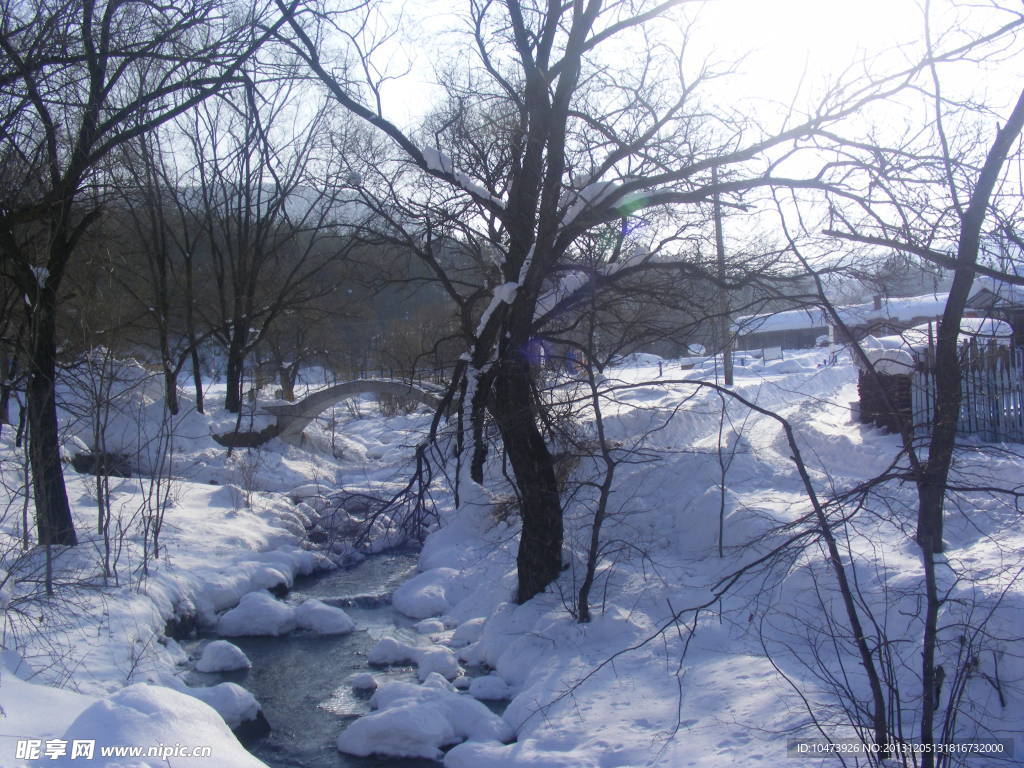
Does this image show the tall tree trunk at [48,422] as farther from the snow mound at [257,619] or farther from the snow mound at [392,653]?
the snow mound at [392,653]

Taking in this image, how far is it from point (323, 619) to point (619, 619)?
4.25m

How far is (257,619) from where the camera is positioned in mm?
10578

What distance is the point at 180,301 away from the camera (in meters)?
27.7

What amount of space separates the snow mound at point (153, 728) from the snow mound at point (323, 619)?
19.2ft

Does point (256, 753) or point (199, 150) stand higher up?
point (199, 150)

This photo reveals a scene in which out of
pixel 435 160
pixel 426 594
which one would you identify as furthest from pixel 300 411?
pixel 435 160

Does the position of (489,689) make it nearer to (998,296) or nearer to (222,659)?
(222,659)

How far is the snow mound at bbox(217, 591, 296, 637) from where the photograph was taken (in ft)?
34.5

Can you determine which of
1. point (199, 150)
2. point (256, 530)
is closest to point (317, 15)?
point (256, 530)

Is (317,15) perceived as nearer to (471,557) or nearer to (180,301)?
(471,557)

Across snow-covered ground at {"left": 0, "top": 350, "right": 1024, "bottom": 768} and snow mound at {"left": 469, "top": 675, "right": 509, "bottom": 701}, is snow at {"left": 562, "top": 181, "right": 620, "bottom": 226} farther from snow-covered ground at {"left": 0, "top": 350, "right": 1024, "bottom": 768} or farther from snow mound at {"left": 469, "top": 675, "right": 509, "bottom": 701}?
snow mound at {"left": 469, "top": 675, "right": 509, "bottom": 701}

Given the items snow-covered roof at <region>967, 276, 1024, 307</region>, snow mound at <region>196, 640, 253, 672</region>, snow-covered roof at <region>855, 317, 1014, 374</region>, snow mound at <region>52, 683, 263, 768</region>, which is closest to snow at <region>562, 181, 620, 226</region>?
snow-covered roof at <region>855, 317, 1014, 374</region>

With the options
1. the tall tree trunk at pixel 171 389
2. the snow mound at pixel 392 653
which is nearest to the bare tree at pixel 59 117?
the snow mound at pixel 392 653

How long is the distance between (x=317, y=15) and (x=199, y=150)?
19.7m
